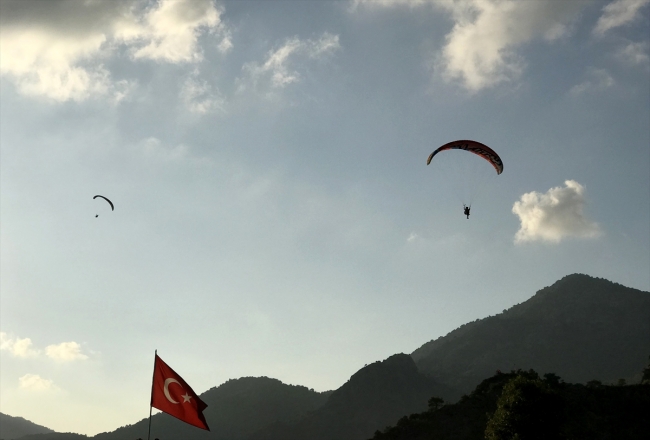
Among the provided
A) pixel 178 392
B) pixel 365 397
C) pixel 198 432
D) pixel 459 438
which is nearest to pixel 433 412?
pixel 459 438

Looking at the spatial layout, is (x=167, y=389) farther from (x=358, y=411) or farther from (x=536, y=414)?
(x=358, y=411)

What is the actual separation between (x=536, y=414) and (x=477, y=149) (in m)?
23.3

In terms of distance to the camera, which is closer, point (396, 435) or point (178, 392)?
point (178, 392)

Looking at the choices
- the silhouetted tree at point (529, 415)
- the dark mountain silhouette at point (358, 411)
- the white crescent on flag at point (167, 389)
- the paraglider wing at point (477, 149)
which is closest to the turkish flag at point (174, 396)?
the white crescent on flag at point (167, 389)

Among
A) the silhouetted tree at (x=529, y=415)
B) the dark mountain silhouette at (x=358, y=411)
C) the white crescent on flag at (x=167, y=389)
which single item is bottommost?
the silhouetted tree at (x=529, y=415)

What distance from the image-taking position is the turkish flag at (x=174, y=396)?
77.6 ft

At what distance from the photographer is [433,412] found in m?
83.8

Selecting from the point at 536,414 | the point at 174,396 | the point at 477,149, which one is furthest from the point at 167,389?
the point at 536,414

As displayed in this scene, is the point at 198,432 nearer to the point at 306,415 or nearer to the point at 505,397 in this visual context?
the point at 306,415

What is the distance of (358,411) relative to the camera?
184 m

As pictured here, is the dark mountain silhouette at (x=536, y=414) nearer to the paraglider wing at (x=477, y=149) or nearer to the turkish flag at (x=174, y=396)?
the paraglider wing at (x=477, y=149)

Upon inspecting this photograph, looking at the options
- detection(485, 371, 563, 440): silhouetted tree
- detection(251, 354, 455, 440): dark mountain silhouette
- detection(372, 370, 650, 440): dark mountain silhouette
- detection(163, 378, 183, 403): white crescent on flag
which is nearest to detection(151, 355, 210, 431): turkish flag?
detection(163, 378, 183, 403): white crescent on flag

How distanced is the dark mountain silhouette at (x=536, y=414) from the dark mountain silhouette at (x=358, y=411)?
96922 mm

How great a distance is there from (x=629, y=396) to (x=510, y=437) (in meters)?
30.1
